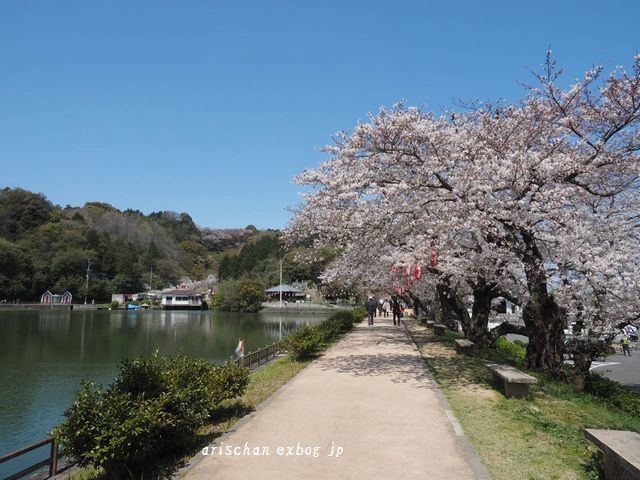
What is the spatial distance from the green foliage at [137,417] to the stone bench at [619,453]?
4.49 m

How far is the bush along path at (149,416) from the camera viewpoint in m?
4.84

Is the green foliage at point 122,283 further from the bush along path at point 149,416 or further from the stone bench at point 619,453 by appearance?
the stone bench at point 619,453

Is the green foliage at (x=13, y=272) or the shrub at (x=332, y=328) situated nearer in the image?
the shrub at (x=332, y=328)

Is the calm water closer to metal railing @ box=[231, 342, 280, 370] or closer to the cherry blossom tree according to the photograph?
metal railing @ box=[231, 342, 280, 370]

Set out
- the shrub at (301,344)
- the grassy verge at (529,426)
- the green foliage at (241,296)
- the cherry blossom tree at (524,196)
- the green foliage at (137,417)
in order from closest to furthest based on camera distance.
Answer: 1. the green foliage at (137,417)
2. the grassy verge at (529,426)
3. the cherry blossom tree at (524,196)
4. the shrub at (301,344)
5. the green foliage at (241,296)

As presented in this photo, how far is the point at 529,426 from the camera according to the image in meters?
6.72

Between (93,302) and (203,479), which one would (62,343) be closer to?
(203,479)

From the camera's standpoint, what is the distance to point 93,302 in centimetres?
9381

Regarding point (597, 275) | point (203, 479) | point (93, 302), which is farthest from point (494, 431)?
point (93, 302)

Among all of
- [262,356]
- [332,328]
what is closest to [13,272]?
[332,328]

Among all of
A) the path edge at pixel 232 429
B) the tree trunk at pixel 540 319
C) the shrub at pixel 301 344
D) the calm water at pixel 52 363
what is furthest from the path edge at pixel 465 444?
the shrub at pixel 301 344

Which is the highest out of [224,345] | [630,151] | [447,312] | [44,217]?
[44,217]

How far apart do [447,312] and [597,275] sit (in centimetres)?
1845

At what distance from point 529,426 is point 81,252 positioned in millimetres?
100278
